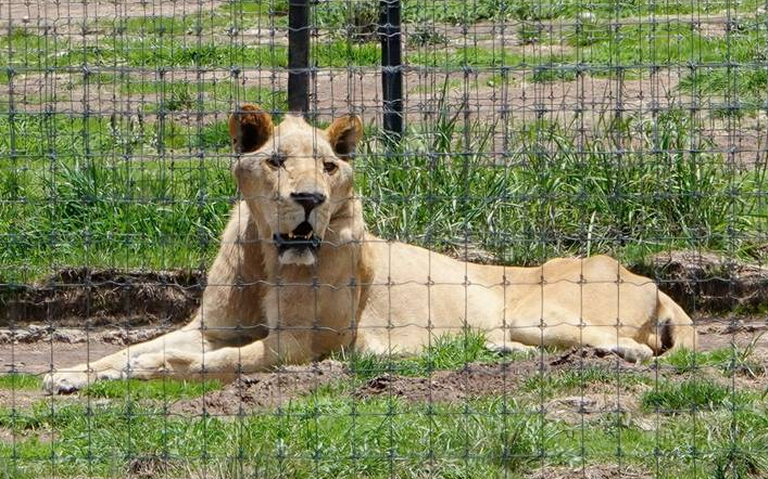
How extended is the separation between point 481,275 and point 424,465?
132 inches

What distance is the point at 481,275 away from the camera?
9.88 m

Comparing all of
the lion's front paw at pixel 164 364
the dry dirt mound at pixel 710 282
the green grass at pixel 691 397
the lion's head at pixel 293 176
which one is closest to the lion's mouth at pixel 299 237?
the lion's head at pixel 293 176

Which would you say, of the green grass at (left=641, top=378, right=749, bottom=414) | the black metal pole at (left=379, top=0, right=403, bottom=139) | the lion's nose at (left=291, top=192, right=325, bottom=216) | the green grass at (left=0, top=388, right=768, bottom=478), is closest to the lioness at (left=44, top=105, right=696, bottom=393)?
the lion's nose at (left=291, top=192, right=325, bottom=216)

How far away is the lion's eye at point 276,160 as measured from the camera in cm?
833

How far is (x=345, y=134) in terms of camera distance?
8.86 meters

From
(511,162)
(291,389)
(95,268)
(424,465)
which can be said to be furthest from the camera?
(511,162)

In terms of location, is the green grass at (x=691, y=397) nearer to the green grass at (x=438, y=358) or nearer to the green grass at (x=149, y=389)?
the green grass at (x=438, y=358)

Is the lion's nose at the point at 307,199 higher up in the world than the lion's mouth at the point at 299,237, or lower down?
higher up

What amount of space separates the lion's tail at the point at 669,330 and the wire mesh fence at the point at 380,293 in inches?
0.7

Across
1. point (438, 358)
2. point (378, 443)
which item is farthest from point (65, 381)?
point (378, 443)

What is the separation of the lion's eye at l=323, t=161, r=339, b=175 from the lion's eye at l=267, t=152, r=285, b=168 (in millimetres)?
256

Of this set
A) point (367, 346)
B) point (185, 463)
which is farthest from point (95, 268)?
point (185, 463)

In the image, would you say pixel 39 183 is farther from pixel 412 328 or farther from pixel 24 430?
pixel 24 430

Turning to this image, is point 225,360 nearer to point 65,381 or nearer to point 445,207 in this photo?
point 65,381
